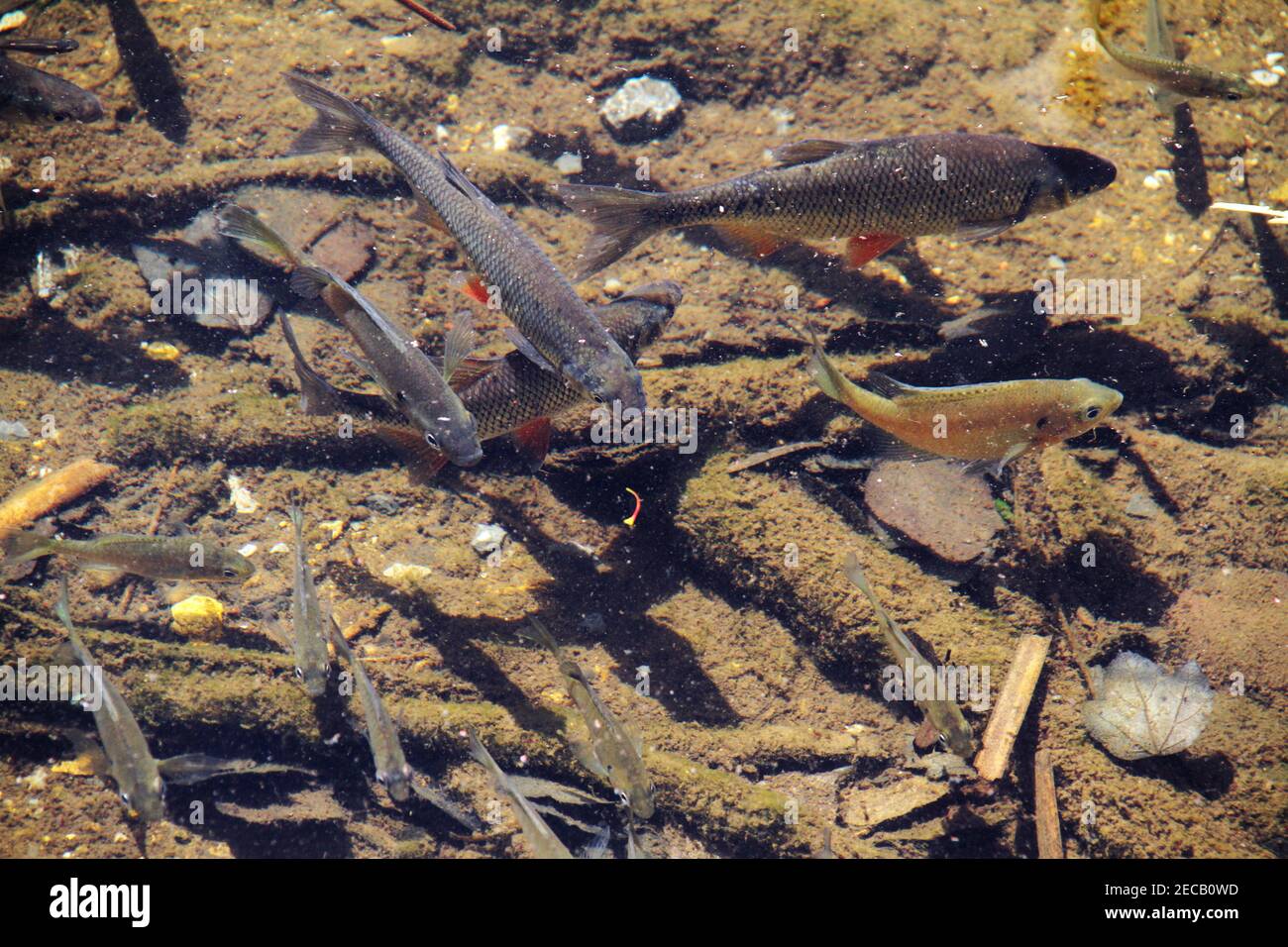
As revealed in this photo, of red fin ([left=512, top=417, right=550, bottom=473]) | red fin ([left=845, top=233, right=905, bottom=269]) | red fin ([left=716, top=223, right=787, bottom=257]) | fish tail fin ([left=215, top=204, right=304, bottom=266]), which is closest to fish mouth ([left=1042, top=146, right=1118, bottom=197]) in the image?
red fin ([left=845, top=233, right=905, bottom=269])

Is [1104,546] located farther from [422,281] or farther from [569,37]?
[569,37]

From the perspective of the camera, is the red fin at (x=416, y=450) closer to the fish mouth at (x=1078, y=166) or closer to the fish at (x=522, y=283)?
the fish at (x=522, y=283)

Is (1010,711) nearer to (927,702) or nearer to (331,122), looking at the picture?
(927,702)

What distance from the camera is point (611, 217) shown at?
445 cm

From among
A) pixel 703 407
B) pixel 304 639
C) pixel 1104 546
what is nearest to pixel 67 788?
pixel 304 639

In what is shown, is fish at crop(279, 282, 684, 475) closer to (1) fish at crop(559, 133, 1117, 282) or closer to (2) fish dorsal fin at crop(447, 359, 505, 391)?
(2) fish dorsal fin at crop(447, 359, 505, 391)

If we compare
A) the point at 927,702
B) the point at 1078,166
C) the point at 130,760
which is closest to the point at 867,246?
the point at 1078,166

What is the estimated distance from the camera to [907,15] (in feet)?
20.6

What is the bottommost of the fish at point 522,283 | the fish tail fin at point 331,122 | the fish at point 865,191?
the fish at point 522,283

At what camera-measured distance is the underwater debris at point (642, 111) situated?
6.36 metres

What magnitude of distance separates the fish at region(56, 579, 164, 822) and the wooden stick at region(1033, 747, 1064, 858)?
4993 mm

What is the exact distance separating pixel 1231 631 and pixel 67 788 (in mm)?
7174

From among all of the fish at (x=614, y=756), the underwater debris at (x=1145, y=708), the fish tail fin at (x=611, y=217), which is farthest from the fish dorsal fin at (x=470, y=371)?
the underwater debris at (x=1145, y=708)

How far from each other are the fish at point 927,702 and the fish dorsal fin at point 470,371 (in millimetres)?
2547
